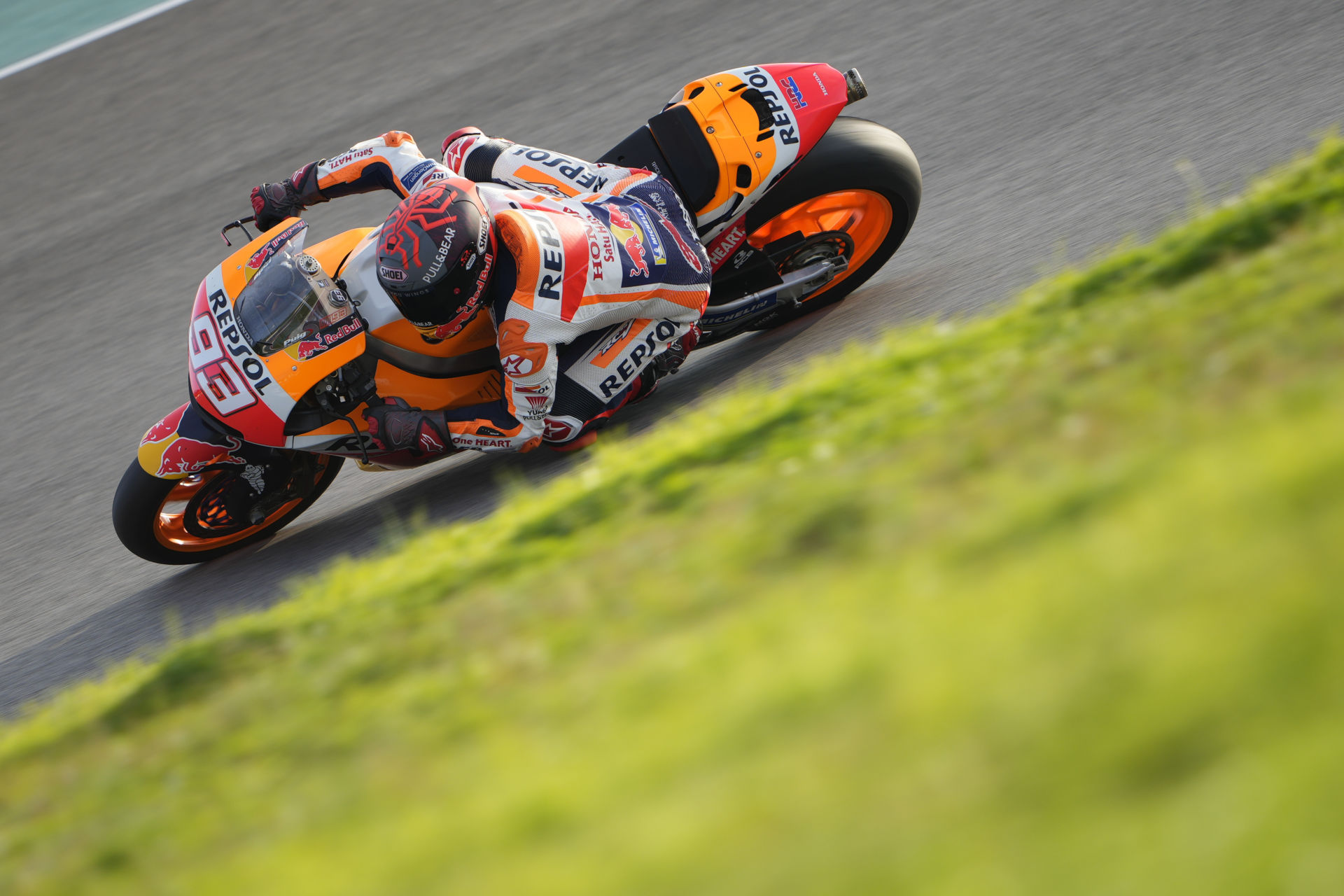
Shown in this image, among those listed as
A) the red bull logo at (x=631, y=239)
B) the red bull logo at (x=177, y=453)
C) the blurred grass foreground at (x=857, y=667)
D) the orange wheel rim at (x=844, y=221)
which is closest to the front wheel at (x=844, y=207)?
the orange wheel rim at (x=844, y=221)

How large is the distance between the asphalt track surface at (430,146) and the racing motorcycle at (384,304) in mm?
236

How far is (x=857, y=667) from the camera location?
219cm

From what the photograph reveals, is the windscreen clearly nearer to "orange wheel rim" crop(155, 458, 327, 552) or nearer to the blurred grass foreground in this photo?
"orange wheel rim" crop(155, 458, 327, 552)

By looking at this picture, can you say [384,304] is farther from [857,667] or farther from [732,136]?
[857,667]

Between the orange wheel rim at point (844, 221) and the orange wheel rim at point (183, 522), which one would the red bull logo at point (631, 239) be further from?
the orange wheel rim at point (183, 522)

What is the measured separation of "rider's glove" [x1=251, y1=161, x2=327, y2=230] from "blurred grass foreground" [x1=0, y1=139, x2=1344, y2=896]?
215 centimetres

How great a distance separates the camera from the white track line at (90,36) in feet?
34.2

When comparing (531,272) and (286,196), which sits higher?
(286,196)

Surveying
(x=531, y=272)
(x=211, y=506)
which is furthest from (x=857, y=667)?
(x=211, y=506)

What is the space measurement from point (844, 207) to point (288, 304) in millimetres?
2560

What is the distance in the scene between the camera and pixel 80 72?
10.0 m

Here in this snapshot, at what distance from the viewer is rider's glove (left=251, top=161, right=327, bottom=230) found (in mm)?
5277

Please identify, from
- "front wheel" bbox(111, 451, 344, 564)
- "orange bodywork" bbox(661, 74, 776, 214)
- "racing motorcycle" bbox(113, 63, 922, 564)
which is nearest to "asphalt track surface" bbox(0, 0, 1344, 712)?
"front wheel" bbox(111, 451, 344, 564)

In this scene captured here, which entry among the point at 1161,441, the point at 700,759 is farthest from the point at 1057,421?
the point at 700,759
